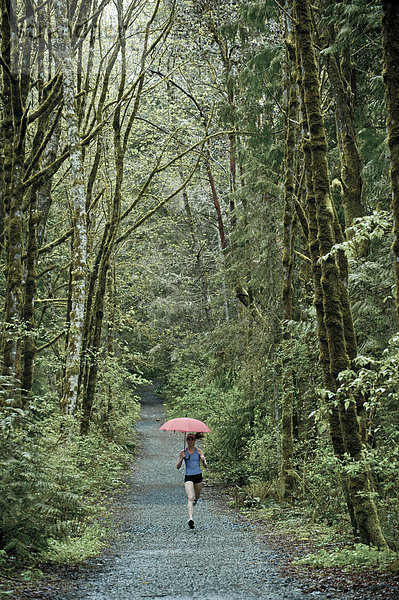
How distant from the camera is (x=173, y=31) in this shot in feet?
63.2

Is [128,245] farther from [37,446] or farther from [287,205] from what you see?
[37,446]

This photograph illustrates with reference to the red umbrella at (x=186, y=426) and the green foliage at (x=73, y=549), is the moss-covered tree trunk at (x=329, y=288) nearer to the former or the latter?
the green foliage at (x=73, y=549)

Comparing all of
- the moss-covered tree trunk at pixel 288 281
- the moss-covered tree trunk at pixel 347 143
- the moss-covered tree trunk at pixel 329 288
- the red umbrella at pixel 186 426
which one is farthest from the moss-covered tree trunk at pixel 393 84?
the red umbrella at pixel 186 426

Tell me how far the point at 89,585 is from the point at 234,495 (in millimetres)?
9391

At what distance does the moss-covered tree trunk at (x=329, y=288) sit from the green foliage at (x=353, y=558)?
348mm

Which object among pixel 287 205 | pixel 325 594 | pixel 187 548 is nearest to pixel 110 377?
pixel 287 205

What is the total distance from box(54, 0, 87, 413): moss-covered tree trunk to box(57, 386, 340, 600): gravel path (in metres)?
2.85

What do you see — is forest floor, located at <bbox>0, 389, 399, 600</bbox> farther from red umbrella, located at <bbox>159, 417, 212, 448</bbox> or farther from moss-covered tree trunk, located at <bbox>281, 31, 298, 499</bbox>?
red umbrella, located at <bbox>159, 417, 212, 448</bbox>

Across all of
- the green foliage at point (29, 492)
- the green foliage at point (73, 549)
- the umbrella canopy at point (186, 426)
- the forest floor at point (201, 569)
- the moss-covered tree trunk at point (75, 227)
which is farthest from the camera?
the umbrella canopy at point (186, 426)

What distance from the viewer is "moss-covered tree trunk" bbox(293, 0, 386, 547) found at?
22.8ft

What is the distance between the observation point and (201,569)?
687 centimetres

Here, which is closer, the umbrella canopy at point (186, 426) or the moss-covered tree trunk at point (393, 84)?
the moss-covered tree trunk at point (393, 84)

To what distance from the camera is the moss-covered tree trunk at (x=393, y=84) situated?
4988mm

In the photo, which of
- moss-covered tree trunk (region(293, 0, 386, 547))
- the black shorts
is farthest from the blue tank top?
moss-covered tree trunk (region(293, 0, 386, 547))
